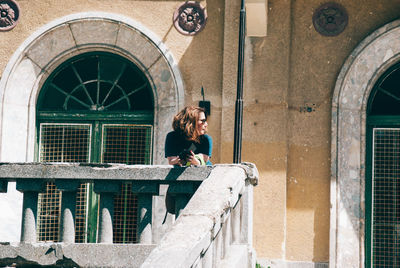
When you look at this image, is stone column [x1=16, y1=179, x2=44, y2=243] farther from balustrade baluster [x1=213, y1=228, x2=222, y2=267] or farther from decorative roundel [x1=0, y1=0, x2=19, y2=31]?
decorative roundel [x1=0, y1=0, x2=19, y2=31]

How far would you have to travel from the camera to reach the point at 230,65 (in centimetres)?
909

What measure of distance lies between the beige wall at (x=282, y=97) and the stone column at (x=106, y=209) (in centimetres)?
337

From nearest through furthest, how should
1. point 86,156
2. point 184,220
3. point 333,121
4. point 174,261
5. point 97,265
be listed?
point 174,261 < point 184,220 < point 97,265 < point 333,121 < point 86,156

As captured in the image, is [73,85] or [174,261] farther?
[73,85]

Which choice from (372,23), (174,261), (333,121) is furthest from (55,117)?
(174,261)

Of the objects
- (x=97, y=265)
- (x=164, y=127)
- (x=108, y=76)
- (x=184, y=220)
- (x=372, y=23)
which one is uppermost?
(x=372, y=23)

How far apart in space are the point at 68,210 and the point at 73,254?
1.16ft

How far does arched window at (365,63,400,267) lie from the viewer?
884cm

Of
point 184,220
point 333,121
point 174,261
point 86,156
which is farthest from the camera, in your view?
point 86,156

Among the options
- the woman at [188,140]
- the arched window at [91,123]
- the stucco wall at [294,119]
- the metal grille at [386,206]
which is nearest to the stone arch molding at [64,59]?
the arched window at [91,123]

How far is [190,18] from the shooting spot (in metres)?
9.31

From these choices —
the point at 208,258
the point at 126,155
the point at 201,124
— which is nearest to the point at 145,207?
the point at 201,124

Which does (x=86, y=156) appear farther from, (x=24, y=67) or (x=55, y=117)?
(x=24, y=67)

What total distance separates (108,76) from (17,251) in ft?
14.2
